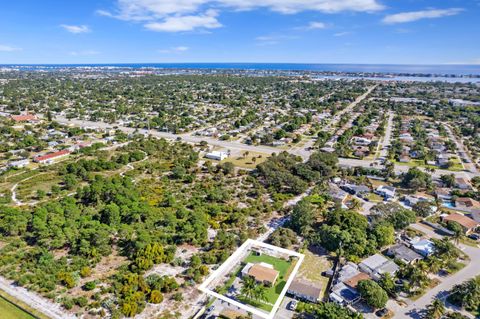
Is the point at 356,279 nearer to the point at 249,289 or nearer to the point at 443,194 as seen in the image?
the point at 249,289

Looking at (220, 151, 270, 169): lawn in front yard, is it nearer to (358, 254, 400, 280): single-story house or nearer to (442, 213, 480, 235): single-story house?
(358, 254, 400, 280): single-story house

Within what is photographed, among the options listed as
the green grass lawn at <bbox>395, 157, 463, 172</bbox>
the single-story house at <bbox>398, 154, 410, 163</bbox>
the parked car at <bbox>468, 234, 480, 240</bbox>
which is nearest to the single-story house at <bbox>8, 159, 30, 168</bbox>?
the parked car at <bbox>468, 234, 480, 240</bbox>

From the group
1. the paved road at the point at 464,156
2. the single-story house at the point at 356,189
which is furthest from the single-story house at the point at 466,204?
the paved road at the point at 464,156

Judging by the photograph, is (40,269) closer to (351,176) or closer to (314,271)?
(314,271)

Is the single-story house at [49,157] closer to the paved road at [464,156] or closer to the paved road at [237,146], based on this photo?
the paved road at [237,146]

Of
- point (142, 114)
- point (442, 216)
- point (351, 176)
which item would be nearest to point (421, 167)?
point (351, 176)

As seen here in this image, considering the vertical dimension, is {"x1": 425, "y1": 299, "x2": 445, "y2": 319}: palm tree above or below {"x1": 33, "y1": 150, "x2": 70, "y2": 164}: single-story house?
below
